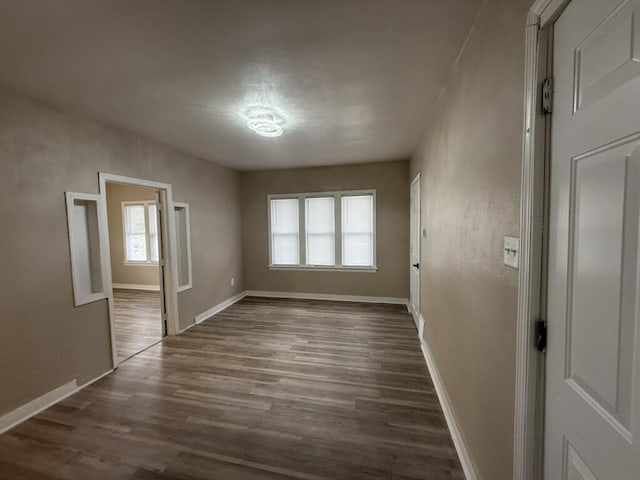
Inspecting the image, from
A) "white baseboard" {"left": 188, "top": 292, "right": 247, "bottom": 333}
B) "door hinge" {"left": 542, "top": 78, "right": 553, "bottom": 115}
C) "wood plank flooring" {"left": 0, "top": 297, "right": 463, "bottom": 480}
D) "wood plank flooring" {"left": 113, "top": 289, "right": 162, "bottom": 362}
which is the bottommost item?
"wood plank flooring" {"left": 0, "top": 297, "right": 463, "bottom": 480}

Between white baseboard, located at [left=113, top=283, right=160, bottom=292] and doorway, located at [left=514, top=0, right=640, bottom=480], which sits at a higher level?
doorway, located at [left=514, top=0, right=640, bottom=480]

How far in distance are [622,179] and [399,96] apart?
2038 mm

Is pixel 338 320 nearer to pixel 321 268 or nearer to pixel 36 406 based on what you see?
pixel 321 268

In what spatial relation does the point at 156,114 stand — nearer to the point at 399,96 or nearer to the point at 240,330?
the point at 399,96

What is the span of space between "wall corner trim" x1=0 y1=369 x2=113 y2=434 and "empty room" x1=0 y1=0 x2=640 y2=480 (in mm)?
24

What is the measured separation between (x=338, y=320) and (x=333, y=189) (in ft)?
7.81

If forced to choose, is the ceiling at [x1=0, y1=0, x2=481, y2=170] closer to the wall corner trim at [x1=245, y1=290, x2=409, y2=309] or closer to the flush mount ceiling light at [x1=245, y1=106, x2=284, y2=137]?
the flush mount ceiling light at [x1=245, y1=106, x2=284, y2=137]

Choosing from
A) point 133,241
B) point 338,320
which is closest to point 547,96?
point 338,320

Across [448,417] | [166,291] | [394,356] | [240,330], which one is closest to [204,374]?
[240,330]

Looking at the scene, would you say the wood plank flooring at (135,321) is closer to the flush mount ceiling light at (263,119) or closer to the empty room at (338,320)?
the empty room at (338,320)

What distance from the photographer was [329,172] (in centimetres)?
522

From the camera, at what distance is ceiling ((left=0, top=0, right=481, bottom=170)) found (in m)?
1.42

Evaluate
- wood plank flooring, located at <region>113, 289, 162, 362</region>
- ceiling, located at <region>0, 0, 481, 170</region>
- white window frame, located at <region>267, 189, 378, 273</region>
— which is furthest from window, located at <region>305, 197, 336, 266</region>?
wood plank flooring, located at <region>113, 289, 162, 362</region>

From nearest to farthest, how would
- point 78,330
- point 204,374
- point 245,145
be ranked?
point 78,330 < point 204,374 < point 245,145
